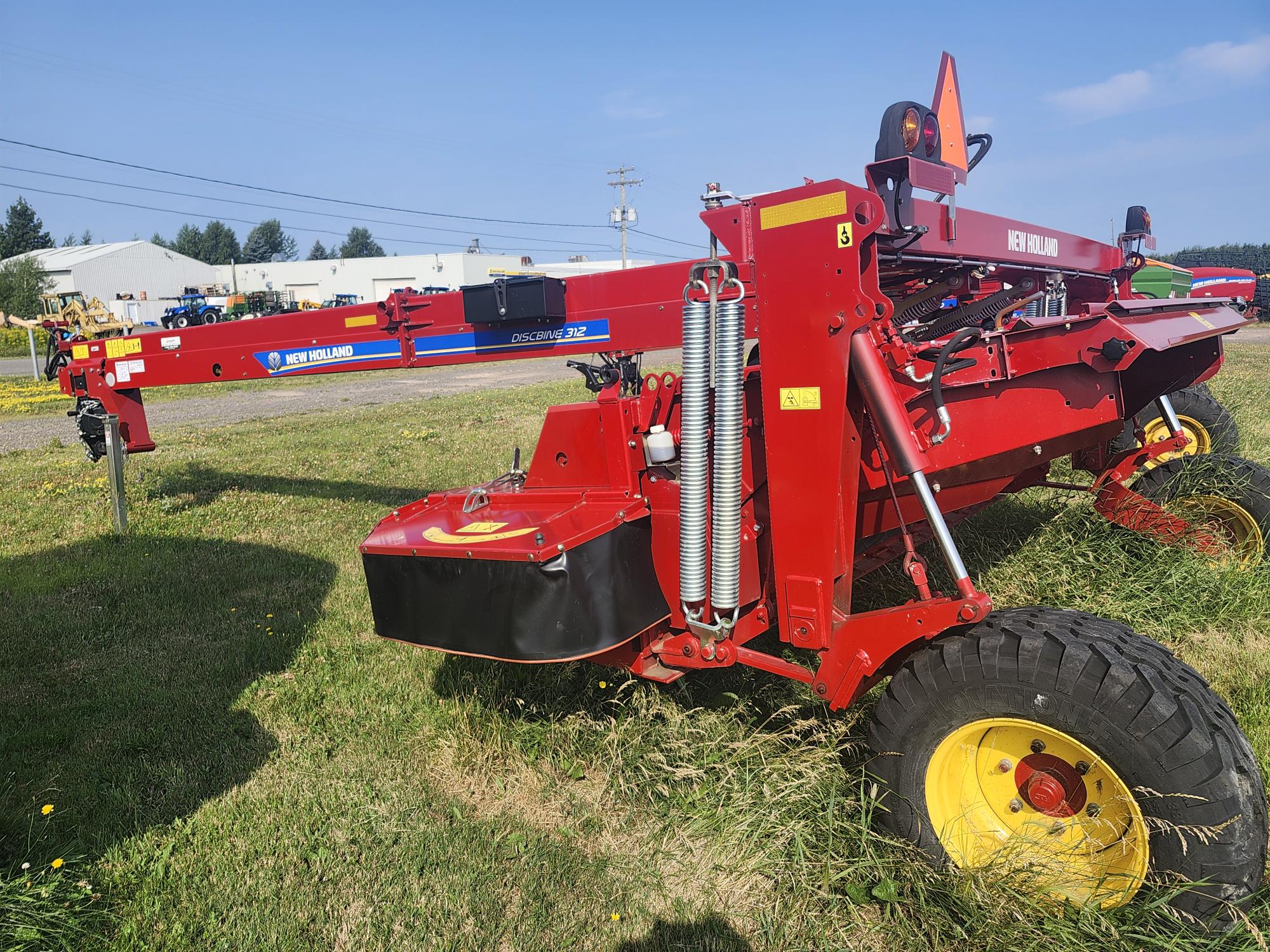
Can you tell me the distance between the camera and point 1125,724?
223 centimetres

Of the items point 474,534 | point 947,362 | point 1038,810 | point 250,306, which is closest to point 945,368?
point 947,362

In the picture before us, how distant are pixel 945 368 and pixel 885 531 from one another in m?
0.82

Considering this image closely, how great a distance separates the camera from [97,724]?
4.04 metres

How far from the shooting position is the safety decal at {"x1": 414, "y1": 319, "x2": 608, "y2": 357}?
4398 mm

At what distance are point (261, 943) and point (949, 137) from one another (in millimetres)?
3854

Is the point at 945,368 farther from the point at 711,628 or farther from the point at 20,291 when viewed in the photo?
the point at 20,291

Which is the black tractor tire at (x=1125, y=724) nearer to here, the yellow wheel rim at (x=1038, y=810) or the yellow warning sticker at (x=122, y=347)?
the yellow wheel rim at (x=1038, y=810)

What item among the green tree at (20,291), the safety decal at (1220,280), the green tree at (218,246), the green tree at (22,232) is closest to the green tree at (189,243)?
the green tree at (218,246)

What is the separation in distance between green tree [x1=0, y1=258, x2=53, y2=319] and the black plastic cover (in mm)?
49442

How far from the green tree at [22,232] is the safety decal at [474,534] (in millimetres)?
91964

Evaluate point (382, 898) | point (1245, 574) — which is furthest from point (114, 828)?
point (1245, 574)

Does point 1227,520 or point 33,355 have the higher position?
point 33,355

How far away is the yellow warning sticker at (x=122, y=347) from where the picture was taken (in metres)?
6.50

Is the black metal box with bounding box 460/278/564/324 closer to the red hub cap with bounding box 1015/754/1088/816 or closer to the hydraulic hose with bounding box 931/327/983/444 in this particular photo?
the hydraulic hose with bounding box 931/327/983/444
